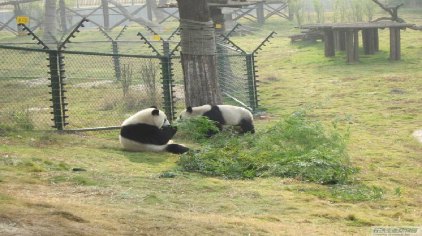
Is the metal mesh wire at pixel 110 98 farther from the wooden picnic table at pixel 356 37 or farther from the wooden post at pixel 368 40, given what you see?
the wooden post at pixel 368 40

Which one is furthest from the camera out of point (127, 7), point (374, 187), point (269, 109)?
point (127, 7)

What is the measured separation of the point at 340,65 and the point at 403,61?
2.00 m

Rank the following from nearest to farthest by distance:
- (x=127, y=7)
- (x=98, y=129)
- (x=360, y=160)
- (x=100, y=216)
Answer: (x=100, y=216) → (x=360, y=160) → (x=98, y=129) → (x=127, y=7)

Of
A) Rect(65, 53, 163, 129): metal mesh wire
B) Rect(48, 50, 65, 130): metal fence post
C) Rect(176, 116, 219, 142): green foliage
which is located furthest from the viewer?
Rect(65, 53, 163, 129): metal mesh wire

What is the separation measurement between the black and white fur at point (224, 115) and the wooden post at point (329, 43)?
13.1 meters

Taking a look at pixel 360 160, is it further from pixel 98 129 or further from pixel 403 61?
pixel 403 61

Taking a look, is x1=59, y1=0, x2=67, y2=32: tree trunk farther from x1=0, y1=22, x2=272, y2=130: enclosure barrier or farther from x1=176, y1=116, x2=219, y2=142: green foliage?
x1=176, y1=116, x2=219, y2=142: green foliage

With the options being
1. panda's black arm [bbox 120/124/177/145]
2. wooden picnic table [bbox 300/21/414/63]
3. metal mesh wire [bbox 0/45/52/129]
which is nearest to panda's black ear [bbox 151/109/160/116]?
panda's black arm [bbox 120/124/177/145]

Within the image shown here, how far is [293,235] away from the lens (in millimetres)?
6551

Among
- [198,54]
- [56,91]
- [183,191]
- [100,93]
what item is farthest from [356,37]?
[183,191]

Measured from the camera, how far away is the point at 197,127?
12.4 metres

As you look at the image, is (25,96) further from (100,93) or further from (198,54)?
(198,54)

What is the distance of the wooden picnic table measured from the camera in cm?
2435

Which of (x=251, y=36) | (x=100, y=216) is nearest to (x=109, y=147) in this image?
(x=100, y=216)
